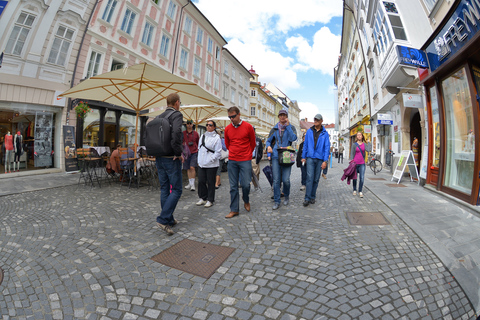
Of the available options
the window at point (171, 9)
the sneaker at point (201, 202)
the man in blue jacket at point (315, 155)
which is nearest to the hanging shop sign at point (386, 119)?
the man in blue jacket at point (315, 155)

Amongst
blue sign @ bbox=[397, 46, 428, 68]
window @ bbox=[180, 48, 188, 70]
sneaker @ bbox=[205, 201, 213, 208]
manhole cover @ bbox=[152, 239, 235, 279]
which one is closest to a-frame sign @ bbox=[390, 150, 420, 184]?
blue sign @ bbox=[397, 46, 428, 68]

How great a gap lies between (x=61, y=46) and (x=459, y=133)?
15.1 metres

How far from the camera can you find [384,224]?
408 cm

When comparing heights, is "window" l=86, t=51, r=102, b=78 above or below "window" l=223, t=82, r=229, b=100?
below

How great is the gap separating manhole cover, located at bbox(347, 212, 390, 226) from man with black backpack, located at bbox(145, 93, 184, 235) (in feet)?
9.52

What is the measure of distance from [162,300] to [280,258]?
4.34 ft

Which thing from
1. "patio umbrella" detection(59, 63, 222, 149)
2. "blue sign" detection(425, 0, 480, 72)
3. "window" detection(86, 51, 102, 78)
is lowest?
"patio umbrella" detection(59, 63, 222, 149)

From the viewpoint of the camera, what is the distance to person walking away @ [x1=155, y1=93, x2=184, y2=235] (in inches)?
139

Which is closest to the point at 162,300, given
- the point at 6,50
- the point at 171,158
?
the point at 171,158

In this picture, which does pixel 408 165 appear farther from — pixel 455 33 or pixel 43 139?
pixel 43 139

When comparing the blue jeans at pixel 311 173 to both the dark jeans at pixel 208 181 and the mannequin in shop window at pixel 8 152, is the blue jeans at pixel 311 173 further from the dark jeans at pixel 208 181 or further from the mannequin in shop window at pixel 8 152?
the mannequin in shop window at pixel 8 152

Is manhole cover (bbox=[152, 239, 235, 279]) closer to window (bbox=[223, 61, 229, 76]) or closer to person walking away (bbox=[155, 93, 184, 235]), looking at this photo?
person walking away (bbox=[155, 93, 184, 235])

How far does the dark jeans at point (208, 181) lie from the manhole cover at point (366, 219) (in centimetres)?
267

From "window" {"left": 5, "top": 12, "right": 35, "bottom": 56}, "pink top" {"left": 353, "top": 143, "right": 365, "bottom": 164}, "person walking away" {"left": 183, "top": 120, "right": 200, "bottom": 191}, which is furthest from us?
"window" {"left": 5, "top": 12, "right": 35, "bottom": 56}
